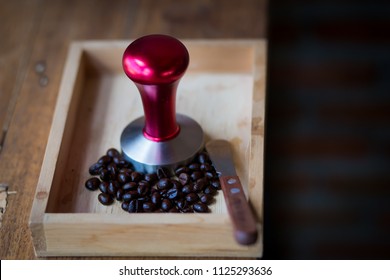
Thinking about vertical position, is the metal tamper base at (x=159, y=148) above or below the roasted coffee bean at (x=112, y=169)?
above

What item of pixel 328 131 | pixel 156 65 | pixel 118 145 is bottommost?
pixel 328 131

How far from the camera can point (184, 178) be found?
2.70ft

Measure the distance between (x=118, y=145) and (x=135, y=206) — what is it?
0.48ft

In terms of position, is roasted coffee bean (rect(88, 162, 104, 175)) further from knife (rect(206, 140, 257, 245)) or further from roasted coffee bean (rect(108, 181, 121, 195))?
knife (rect(206, 140, 257, 245))

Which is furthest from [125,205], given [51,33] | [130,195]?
[51,33]

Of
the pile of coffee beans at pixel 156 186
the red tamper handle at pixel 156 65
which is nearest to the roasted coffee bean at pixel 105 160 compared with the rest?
the pile of coffee beans at pixel 156 186

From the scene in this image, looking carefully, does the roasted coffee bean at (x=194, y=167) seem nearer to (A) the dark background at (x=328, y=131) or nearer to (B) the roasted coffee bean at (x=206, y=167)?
(B) the roasted coffee bean at (x=206, y=167)

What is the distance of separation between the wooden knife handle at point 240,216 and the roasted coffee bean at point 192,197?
5cm

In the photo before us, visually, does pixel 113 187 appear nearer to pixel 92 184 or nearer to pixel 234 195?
pixel 92 184

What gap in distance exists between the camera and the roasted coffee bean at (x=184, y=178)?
0.82m

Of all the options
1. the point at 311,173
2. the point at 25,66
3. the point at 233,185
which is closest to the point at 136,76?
the point at 233,185

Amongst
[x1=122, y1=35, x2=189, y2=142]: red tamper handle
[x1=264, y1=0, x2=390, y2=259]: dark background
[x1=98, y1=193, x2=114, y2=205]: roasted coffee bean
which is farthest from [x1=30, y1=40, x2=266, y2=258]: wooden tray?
[x1=264, y1=0, x2=390, y2=259]: dark background

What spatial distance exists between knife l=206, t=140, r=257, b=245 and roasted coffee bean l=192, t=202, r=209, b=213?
33 millimetres

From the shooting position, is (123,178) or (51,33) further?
(51,33)
